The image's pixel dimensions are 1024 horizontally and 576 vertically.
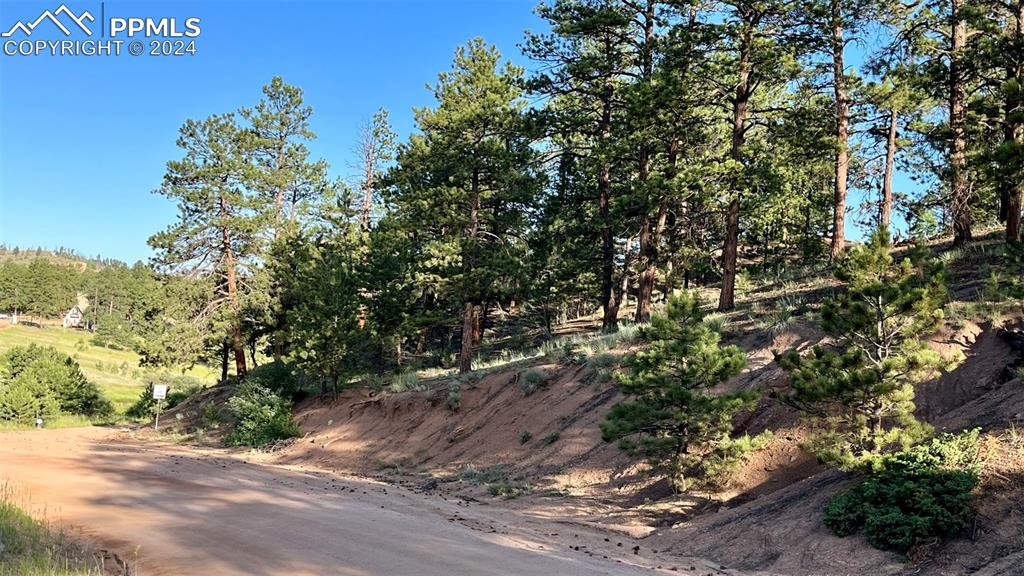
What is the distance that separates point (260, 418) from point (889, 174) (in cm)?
2999

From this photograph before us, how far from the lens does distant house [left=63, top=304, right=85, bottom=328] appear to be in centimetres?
13150

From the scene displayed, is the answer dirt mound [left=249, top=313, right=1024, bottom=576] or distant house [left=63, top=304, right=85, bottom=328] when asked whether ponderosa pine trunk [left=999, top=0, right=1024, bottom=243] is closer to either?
dirt mound [left=249, top=313, right=1024, bottom=576]

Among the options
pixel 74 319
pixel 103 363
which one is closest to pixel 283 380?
pixel 103 363

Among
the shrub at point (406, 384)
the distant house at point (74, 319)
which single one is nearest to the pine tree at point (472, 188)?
the shrub at point (406, 384)

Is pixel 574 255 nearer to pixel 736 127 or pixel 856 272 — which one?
pixel 736 127

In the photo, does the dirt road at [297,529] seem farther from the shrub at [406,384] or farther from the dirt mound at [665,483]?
the shrub at [406,384]

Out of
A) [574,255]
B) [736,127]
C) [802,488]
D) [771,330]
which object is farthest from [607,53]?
[802,488]

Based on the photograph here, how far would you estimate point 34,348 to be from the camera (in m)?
38.4

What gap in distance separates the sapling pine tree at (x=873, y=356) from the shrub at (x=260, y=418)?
75.6ft

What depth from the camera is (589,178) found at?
3281 centimetres

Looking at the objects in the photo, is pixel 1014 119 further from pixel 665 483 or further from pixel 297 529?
pixel 297 529

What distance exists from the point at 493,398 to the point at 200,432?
58.4 ft

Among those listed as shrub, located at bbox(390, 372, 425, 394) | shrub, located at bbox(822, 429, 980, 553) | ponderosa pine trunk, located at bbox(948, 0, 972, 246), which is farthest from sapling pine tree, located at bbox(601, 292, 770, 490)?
shrub, located at bbox(390, 372, 425, 394)

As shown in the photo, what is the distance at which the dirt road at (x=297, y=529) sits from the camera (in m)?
7.61
